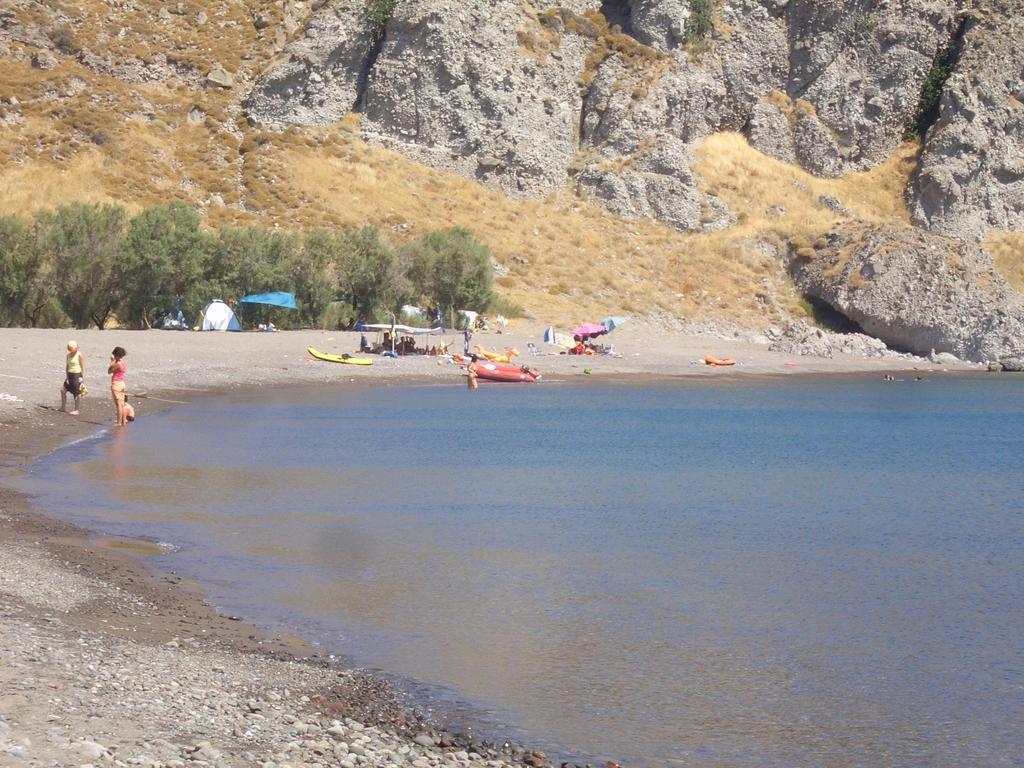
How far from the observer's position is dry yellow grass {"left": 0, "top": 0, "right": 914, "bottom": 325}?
64.0 meters

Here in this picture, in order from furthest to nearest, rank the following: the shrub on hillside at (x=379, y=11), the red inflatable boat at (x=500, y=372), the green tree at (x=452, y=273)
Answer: the shrub on hillside at (x=379, y=11), the green tree at (x=452, y=273), the red inflatable boat at (x=500, y=372)

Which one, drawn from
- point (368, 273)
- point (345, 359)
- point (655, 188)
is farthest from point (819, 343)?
point (345, 359)

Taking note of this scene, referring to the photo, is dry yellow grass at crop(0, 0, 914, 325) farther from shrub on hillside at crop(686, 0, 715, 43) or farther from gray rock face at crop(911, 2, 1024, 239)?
shrub on hillside at crop(686, 0, 715, 43)

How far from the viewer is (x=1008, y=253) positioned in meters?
74.9

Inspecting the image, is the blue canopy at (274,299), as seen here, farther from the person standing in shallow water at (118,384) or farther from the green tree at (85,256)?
the person standing in shallow water at (118,384)

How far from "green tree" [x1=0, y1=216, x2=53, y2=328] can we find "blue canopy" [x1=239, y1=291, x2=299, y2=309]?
7.71m

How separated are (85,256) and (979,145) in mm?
52434

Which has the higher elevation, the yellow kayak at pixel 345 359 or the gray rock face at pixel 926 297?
the gray rock face at pixel 926 297

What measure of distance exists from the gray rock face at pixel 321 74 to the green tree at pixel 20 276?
23.7 m

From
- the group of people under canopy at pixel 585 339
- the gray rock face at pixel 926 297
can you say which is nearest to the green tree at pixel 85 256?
the group of people under canopy at pixel 585 339

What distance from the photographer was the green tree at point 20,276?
48.7 meters

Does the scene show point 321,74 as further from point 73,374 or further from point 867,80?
point 73,374

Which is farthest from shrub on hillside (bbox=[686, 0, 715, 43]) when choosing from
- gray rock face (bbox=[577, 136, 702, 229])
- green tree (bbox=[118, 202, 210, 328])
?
green tree (bbox=[118, 202, 210, 328])

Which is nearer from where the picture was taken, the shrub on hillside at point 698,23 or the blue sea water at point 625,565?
the blue sea water at point 625,565
